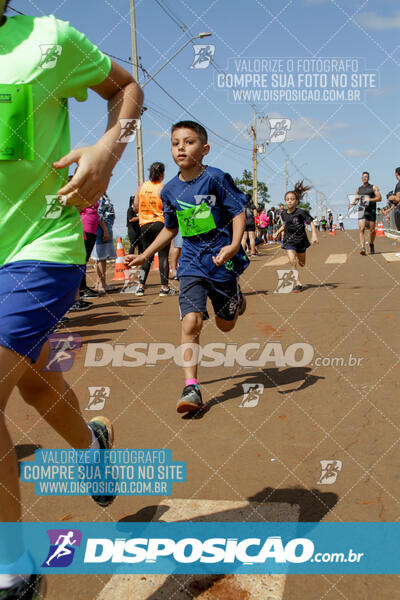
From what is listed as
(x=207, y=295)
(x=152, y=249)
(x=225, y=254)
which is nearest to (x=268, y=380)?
(x=207, y=295)

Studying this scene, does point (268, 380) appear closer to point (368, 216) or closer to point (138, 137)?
Result: point (368, 216)

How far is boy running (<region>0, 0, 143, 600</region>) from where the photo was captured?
1.86 metres

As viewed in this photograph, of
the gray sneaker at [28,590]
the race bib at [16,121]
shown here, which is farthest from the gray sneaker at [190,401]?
the race bib at [16,121]

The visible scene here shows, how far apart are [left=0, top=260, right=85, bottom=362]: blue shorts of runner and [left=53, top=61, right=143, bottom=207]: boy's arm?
240 mm

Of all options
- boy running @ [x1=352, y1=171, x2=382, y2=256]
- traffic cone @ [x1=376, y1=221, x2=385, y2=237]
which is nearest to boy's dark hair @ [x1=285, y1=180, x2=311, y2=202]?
boy running @ [x1=352, y1=171, x2=382, y2=256]

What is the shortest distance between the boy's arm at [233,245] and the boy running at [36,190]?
2.13 m

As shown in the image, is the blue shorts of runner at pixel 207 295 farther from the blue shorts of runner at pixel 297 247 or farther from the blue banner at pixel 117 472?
the blue shorts of runner at pixel 297 247

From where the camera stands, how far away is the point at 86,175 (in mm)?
1913

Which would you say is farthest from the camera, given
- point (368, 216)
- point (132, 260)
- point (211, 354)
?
point (368, 216)

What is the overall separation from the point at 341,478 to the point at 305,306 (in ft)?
18.0

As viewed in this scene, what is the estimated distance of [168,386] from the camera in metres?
4.75

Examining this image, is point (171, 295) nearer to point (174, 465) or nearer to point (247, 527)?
point (174, 465)

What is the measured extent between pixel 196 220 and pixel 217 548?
2.58m

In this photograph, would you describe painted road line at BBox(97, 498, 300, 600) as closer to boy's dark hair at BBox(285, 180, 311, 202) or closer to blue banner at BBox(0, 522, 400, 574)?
blue banner at BBox(0, 522, 400, 574)
